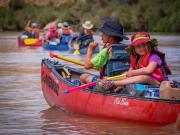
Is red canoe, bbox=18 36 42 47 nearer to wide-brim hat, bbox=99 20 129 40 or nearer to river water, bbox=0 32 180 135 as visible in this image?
river water, bbox=0 32 180 135

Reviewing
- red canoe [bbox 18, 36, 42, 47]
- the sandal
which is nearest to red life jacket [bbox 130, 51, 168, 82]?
the sandal

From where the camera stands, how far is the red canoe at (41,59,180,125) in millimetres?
8016

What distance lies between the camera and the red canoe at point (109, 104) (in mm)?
8016

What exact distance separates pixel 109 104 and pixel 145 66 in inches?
26.0

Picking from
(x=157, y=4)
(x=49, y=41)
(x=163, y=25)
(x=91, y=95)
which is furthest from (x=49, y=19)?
(x=91, y=95)

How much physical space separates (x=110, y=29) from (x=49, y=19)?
56.8 meters

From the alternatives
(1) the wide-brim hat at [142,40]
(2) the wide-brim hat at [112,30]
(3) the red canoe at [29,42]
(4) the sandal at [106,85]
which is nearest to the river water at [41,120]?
(4) the sandal at [106,85]

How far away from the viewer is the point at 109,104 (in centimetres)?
856

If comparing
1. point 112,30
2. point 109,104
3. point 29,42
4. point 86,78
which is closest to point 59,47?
point 29,42

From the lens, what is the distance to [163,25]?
51781 millimetres

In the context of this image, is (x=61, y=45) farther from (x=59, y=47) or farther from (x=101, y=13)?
(x=101, y=13)

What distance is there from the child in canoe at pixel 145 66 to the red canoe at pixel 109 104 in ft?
0.62

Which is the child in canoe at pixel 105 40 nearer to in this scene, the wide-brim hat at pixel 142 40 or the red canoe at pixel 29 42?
the wide-brim hat at pixel 142 40

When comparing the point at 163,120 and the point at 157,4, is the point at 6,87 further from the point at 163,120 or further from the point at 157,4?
the point at 157,4
